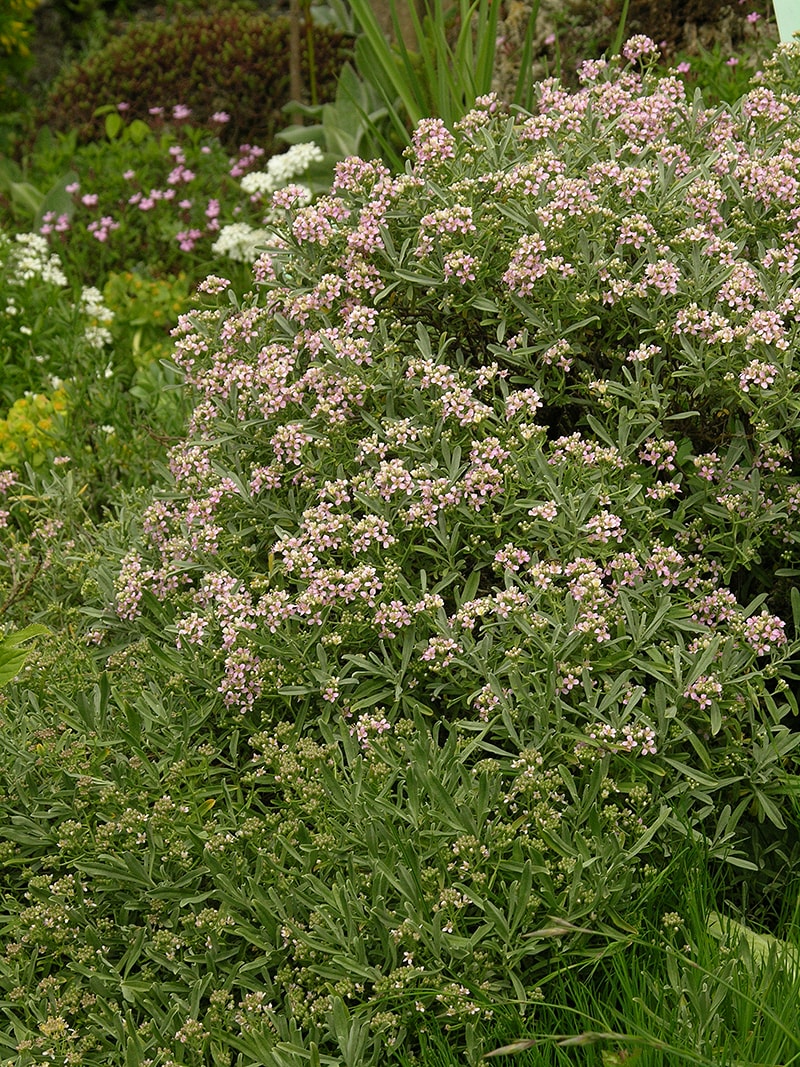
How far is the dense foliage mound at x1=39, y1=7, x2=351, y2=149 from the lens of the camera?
28.4ft

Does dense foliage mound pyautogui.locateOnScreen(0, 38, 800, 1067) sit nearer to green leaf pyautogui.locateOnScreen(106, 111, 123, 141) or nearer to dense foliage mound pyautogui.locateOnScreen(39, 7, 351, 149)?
green leaf pyautogui.locateOnScreen(106, 111, 123, 141)

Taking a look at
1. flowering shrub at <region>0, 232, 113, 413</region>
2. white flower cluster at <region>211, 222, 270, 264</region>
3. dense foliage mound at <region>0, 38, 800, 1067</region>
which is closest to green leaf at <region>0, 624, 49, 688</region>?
dense foliage mound at <region>0, 38, 800, 1067</region>

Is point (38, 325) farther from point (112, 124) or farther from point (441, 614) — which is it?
point (441, 614)

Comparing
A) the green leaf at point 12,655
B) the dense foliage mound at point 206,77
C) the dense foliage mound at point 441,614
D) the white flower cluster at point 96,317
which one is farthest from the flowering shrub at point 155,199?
the green leaf at point 12,655

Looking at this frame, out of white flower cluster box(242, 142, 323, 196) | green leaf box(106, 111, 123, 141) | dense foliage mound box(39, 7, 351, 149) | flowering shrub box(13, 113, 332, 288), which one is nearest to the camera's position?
white flower cluster box(242, 142, 323, 196)

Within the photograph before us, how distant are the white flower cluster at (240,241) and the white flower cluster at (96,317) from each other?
74 cm

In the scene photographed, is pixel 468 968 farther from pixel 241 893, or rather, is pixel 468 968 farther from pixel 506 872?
pixel 241 893

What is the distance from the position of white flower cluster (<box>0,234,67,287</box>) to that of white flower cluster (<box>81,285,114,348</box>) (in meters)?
0.21

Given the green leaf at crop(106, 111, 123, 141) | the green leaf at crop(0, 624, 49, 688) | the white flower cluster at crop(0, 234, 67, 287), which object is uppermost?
the green leaf at crop(106, 111, 123, 141)

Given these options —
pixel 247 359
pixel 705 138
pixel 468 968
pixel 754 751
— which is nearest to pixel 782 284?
pixel 705 138

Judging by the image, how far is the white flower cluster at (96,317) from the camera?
559 centimetres

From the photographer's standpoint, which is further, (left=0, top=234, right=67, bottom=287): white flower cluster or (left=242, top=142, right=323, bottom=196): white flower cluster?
(left=242, top=142, right=323, bottom=196): white flower cluster

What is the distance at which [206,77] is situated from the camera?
8.77 m

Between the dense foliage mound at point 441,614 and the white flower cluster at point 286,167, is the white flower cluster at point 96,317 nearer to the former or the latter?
the white flower cluster at point 286,167
